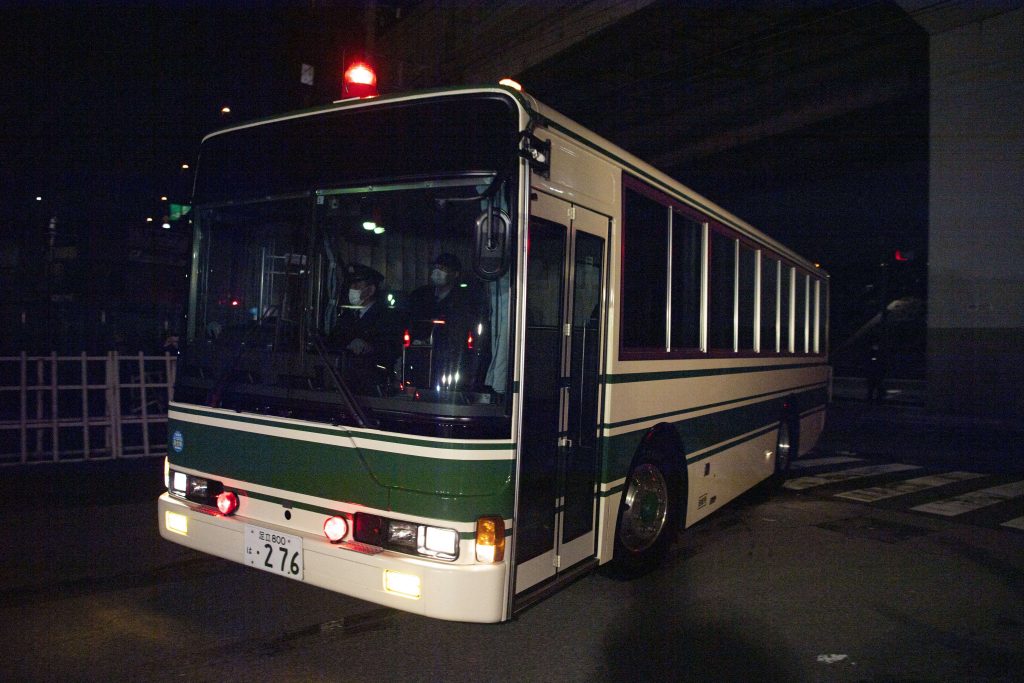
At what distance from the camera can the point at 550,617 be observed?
201 inches

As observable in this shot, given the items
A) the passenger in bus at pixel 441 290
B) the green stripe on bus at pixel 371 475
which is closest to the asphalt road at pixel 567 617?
the green stripe on bus at pixel 371 475

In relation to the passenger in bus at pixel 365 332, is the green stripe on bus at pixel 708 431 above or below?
below

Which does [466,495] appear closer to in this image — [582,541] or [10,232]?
[582,541]

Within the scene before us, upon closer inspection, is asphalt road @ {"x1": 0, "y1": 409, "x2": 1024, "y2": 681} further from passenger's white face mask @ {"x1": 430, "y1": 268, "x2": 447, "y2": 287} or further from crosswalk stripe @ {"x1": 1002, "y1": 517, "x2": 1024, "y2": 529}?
passenger's white face mask @ {"x1": 430, "y1": 268, "x2": 447, "y2": 287}

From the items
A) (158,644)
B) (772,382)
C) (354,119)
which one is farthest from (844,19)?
(158,644)

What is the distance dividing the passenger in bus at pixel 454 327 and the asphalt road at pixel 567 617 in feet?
5.29

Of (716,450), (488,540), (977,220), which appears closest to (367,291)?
(488,540)

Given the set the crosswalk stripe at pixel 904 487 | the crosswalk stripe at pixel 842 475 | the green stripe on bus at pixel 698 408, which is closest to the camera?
the green stripe on bus at pixel 698 408

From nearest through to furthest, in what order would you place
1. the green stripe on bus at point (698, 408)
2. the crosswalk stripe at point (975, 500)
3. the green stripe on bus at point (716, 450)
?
the green stripe on bus at point (716, 450) → the green stripe on bus at point (698, 408) → the crosswalk stripe at point (975, 500)

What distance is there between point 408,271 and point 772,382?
6207mm

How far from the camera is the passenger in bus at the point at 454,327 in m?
4.03

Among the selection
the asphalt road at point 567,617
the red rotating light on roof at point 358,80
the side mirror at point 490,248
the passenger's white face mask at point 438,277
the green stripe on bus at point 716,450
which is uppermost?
the red rotating light on roof at point 358,80

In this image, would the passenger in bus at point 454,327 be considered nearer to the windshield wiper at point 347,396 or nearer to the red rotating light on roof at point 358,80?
the windshield wiper at point 347,396

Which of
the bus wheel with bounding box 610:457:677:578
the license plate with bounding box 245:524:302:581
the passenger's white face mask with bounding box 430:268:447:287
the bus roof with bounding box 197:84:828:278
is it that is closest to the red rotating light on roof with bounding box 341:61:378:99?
the bus roof with bounding box 197:84:828:278
